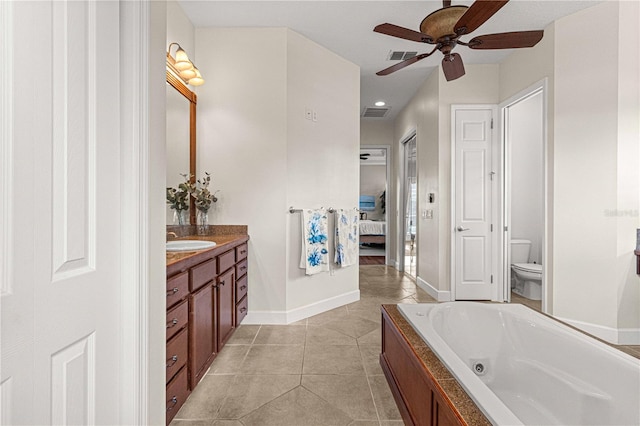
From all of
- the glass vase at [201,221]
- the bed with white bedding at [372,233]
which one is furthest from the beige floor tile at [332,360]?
the bed with white bedding at [372,233]

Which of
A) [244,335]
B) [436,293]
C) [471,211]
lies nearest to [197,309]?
[244,335]

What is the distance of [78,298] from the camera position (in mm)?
831

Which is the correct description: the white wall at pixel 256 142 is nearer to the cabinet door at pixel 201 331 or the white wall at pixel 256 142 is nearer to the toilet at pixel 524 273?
the cabinet door at pixel 201 331

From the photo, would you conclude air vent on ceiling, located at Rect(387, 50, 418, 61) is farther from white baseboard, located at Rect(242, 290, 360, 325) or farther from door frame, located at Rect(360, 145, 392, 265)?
white baseboard, located at Rect(242, 290, 360, 325)

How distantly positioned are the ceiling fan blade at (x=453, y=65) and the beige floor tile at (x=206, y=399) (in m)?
2.80

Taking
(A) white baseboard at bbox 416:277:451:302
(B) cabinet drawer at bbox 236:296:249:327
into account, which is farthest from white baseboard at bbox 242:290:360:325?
(A) white baseboard at bbox 416:277:451:302

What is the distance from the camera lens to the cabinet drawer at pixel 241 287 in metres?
2.79

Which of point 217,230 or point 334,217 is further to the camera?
point 334,217

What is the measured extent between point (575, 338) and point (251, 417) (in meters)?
1.69

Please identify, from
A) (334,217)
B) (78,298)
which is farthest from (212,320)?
(334,217)

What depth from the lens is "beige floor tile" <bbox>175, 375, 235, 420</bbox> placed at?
5.84 ft

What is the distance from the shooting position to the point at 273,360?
7.94ft

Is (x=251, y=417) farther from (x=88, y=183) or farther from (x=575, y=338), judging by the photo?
(x=575, y=338)

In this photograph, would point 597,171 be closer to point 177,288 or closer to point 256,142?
point 256,142
